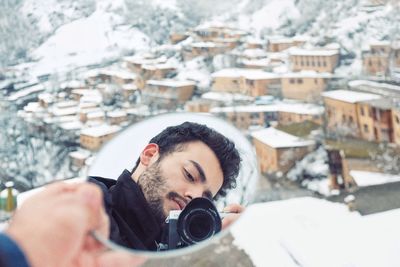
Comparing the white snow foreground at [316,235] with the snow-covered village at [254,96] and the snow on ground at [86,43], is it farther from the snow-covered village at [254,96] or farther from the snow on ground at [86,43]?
the snow on ground at [86,43]

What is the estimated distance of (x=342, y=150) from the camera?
941 mm

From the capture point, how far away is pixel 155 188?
607 mm

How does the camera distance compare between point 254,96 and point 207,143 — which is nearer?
point 207,143

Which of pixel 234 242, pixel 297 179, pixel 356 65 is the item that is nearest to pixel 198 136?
pixel 234 242

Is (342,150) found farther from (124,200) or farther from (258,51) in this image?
(124,200)

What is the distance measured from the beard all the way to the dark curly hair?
21mm

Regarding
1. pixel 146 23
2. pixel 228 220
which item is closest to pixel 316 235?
pixel 228 220

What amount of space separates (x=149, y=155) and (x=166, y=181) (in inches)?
1.7

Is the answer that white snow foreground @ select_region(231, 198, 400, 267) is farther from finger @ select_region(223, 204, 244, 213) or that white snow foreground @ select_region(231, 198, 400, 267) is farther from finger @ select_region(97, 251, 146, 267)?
finger @ select_region(97, 251, 146, 267)

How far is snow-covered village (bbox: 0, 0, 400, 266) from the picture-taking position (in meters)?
0.82

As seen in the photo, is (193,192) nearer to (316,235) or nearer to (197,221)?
(197,221)

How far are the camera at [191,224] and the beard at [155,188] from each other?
17mm

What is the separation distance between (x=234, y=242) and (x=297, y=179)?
231 mm

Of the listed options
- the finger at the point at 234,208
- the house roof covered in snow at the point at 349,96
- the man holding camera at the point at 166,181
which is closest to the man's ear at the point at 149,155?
the man holding camera at the point at 166,181
